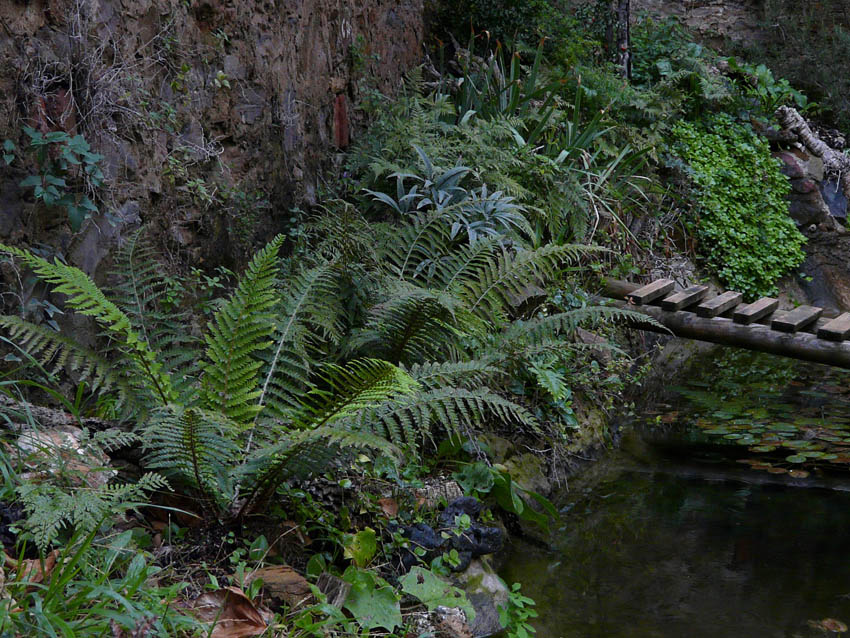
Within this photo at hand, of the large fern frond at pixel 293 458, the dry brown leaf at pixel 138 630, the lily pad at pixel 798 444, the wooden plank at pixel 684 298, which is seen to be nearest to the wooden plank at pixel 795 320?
the wooden plank at pixel 684 298

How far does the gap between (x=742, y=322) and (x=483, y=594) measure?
103 inches

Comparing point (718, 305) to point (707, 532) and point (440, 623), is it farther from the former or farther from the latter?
point (440, 623)

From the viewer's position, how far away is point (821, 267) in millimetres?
6828

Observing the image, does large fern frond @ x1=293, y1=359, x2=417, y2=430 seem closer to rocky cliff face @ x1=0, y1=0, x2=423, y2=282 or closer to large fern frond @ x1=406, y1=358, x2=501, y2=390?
large fern frond @ x1=406, y1=358, x2=501, y2=390

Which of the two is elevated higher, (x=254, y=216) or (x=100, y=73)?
(x=100, y=73)

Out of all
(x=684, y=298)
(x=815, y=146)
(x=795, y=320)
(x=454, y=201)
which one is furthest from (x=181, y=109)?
(x=815, y=146)

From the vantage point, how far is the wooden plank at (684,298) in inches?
187

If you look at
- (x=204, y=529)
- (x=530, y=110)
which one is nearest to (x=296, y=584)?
(x=204, y=529)

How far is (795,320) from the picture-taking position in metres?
4.48

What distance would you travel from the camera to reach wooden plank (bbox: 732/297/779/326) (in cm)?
461

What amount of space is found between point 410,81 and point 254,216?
6.15 ft

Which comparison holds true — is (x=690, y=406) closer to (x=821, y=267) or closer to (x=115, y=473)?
(x=821, y=267)

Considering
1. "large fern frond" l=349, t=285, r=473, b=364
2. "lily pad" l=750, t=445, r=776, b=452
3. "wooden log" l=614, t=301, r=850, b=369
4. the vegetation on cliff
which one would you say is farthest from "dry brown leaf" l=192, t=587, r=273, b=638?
"lily pad" l=750, t=445, r=776, b=452

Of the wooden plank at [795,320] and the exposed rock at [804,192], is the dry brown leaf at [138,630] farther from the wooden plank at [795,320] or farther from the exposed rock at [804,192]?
the exposed rock at [804,192]
